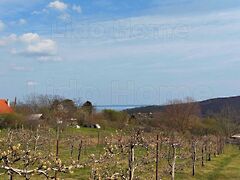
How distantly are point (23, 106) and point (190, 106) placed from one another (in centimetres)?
2400

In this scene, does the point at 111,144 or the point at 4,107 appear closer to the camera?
the point at 111,144

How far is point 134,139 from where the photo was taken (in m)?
9.59

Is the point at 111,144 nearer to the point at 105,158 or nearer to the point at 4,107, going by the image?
the point at 105,158

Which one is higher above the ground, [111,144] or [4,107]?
[4,107]

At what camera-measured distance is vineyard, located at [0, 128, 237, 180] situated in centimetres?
359

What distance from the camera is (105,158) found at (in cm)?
935

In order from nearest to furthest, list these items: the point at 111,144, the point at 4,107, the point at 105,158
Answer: the point at 111,144 → the point at 105,158 → the point at 4,107

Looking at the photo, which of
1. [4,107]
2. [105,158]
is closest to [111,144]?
[105,158]

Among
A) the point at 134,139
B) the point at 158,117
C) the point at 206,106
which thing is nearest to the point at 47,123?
the point at 158,117

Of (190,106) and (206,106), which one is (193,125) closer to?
(190,106)

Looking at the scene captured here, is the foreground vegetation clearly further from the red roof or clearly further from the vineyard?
the red roof

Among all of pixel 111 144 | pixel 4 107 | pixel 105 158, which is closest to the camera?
pixel 111 144

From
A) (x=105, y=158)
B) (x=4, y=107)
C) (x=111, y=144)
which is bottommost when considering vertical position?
(x=105, y=158)

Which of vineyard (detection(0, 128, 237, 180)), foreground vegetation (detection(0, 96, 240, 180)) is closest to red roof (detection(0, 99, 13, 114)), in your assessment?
foreground vegetation (detection(0, 96, 240, 180))
